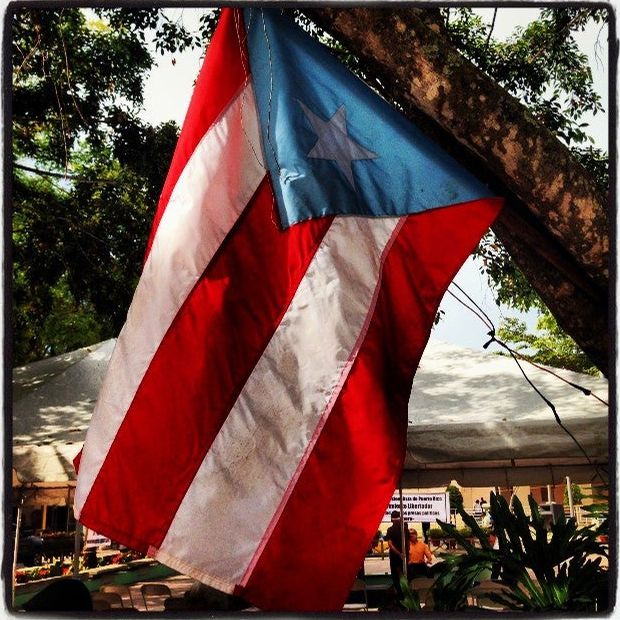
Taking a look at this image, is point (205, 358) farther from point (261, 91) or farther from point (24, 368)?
point (24, 368)

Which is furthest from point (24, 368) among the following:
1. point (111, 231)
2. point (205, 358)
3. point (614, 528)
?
point (614, 528)

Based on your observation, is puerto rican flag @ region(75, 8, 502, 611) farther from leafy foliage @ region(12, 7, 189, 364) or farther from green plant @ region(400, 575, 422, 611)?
leafy foliage @ region(12, 7, 189, 364)

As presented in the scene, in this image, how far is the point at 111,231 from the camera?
7.55 meters

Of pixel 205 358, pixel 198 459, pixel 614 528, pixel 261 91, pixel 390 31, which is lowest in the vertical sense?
pixel 614 528

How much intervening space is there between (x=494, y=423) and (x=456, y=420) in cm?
26

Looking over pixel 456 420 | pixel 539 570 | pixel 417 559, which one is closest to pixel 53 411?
pixel 456 420

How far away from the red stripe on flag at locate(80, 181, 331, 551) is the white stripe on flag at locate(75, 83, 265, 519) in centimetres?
4

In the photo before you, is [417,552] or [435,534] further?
[435,534]

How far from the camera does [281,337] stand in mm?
2684

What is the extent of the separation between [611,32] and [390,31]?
80 centimetres

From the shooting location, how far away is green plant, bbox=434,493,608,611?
10.6 ft

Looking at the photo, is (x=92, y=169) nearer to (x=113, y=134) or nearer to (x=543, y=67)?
(x=113, y=134)

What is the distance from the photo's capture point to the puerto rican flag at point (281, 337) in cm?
257

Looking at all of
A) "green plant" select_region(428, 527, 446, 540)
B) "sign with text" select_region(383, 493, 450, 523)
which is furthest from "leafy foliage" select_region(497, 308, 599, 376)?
"sign with text" select_region(383, 493, 450, 523)
